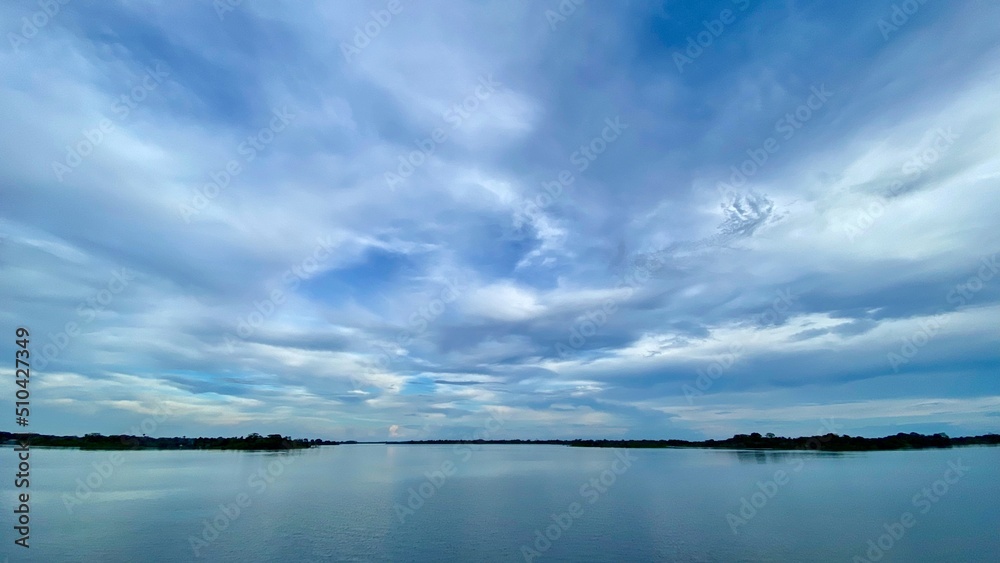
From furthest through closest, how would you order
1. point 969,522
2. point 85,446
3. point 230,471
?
point 85,446
point 230,471
point 969,522

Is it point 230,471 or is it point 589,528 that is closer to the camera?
point 589,528

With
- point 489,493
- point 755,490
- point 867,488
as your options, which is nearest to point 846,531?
point 755,490

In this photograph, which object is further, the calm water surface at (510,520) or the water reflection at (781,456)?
the water reflection at (781,456)

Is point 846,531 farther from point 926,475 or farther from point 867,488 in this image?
point 926,475

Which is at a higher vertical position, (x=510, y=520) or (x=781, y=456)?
(x=781, y=456)

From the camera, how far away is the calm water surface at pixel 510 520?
31.8 m

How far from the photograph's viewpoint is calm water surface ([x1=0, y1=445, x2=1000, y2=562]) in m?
31.8

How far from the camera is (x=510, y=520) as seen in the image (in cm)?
4203

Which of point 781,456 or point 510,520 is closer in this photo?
point 510,520

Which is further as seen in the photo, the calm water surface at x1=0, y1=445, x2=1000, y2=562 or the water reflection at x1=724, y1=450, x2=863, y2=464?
the water reflection at x1=724, y1=450, x2=863, y2=464

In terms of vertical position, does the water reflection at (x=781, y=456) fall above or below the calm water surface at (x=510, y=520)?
Result: above

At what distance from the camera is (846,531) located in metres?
37.1

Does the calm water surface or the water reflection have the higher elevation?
the water reflection

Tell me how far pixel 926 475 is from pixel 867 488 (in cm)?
2423
